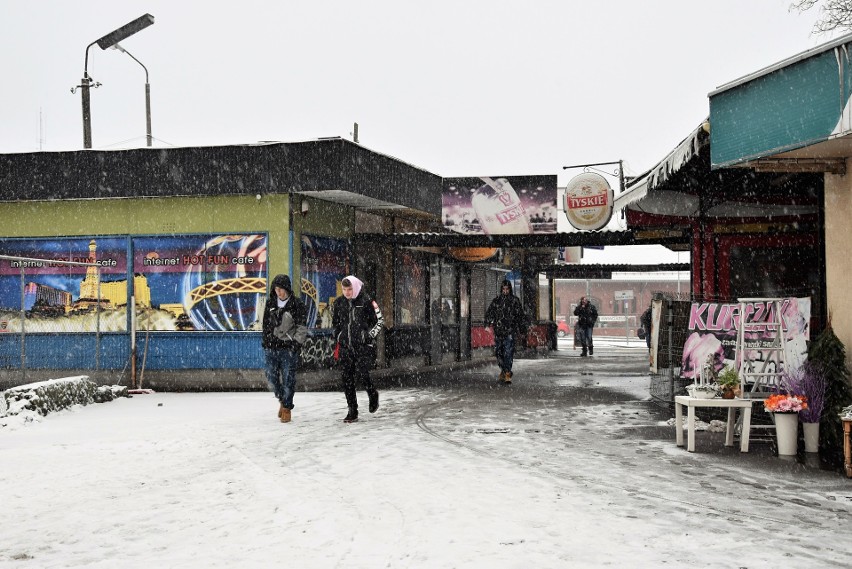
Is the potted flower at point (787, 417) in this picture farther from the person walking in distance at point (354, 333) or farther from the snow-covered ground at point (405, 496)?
the person walking in distance at point (354, 333)

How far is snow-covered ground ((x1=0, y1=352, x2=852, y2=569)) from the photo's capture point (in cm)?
511

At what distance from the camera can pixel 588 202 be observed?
19078mm

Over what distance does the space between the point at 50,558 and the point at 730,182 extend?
33.8 ft

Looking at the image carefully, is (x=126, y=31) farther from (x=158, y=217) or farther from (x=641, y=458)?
(x=641, y=458)

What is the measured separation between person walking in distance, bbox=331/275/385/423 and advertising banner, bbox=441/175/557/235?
36.5ft

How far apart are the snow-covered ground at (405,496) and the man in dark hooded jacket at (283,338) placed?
476 mm

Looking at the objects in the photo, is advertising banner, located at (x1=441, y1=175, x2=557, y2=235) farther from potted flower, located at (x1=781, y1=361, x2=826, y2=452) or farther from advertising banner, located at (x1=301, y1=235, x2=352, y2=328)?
potted flower, located at (x1=781, y1=361, x2=826, y2=452)

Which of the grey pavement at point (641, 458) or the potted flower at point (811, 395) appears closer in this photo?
the grey pavement at point (641, 458)

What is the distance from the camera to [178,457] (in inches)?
339

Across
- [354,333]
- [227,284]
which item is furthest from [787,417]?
[227,284]

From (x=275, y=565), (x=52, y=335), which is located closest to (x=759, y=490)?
(x=275, y=565)

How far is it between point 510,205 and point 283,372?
12.5 metres

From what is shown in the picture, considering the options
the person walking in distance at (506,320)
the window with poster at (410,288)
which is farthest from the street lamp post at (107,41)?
the person walking in distance at (506,320)

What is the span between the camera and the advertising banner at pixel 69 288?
16.5 m
